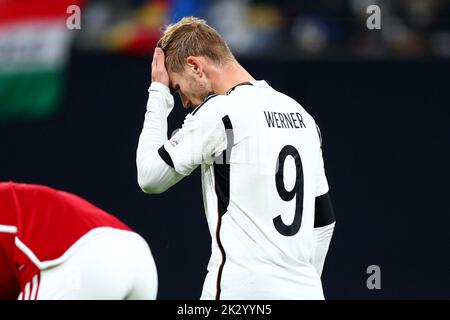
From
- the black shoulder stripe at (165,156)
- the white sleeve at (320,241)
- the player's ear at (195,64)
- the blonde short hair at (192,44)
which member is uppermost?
the blonde short hair at (192,44)

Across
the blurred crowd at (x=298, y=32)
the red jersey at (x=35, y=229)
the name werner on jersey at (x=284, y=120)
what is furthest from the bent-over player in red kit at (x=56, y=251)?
the blurred crowd at (x=298, y=32)

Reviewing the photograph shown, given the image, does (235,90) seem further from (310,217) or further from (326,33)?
(326,33)

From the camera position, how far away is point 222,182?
3.46m

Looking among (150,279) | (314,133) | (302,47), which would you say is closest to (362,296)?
(302,47)

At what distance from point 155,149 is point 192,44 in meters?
0.44

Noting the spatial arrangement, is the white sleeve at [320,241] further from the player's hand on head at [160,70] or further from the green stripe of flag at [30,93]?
the green stripe of flag at [30,93]

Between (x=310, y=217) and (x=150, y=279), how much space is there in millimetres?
844

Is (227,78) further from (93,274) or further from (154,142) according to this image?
(93,274)

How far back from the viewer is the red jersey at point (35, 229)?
277cm

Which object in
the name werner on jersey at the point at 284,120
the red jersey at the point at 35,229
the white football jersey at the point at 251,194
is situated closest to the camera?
the red jersey at the point at 35,229

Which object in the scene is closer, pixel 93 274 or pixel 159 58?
pixel 93 274

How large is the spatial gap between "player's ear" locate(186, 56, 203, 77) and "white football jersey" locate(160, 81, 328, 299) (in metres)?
0.17

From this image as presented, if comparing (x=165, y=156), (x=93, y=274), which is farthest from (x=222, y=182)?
(x=93, y=274)

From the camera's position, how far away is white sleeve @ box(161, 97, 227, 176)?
343 centimetres
